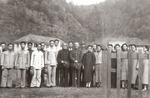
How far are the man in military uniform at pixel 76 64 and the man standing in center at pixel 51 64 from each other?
872mm

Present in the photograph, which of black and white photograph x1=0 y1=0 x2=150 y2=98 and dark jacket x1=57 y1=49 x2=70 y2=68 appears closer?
black and white photograph x1=0 y1=0 x2=150 y2=98

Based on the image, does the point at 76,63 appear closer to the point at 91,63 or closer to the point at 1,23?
the point at 91,63

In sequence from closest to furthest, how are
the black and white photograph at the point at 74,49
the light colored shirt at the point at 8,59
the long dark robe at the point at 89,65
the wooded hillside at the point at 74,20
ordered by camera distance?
1. the black and white photograph at the point at 74,49
2. the light colored shirt at the point at 8,59
3. the long dark robe at the point at 89,65
4. the wooded hillside at the point at 74,20

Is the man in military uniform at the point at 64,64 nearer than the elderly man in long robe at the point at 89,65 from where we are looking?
Yes

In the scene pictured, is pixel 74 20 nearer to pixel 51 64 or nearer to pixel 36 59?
pixel 51 64

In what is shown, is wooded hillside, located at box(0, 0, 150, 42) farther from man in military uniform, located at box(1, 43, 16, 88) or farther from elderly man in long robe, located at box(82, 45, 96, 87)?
elderly man in long robe, located at box(82, 45, 96, 87)

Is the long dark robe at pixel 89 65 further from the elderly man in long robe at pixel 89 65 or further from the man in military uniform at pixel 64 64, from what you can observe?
the man in military uniform at pixel 64 64

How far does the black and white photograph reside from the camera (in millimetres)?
8778

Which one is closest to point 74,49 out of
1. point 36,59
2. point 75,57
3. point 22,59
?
point 75,57

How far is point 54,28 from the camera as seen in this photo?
63594 mm

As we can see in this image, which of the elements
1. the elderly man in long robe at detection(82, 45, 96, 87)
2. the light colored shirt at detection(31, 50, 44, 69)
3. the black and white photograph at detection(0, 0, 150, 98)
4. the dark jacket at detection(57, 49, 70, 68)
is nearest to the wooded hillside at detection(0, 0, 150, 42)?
the black and white photograph at detection(0, 0, 150, 98)

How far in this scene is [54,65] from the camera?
13070 millimetres

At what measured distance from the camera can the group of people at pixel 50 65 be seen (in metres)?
12.5

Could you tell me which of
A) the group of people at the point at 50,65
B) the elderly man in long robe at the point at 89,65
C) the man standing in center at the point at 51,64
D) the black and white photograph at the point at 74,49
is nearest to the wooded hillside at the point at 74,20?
the black and white photograph at the point at 74,49
